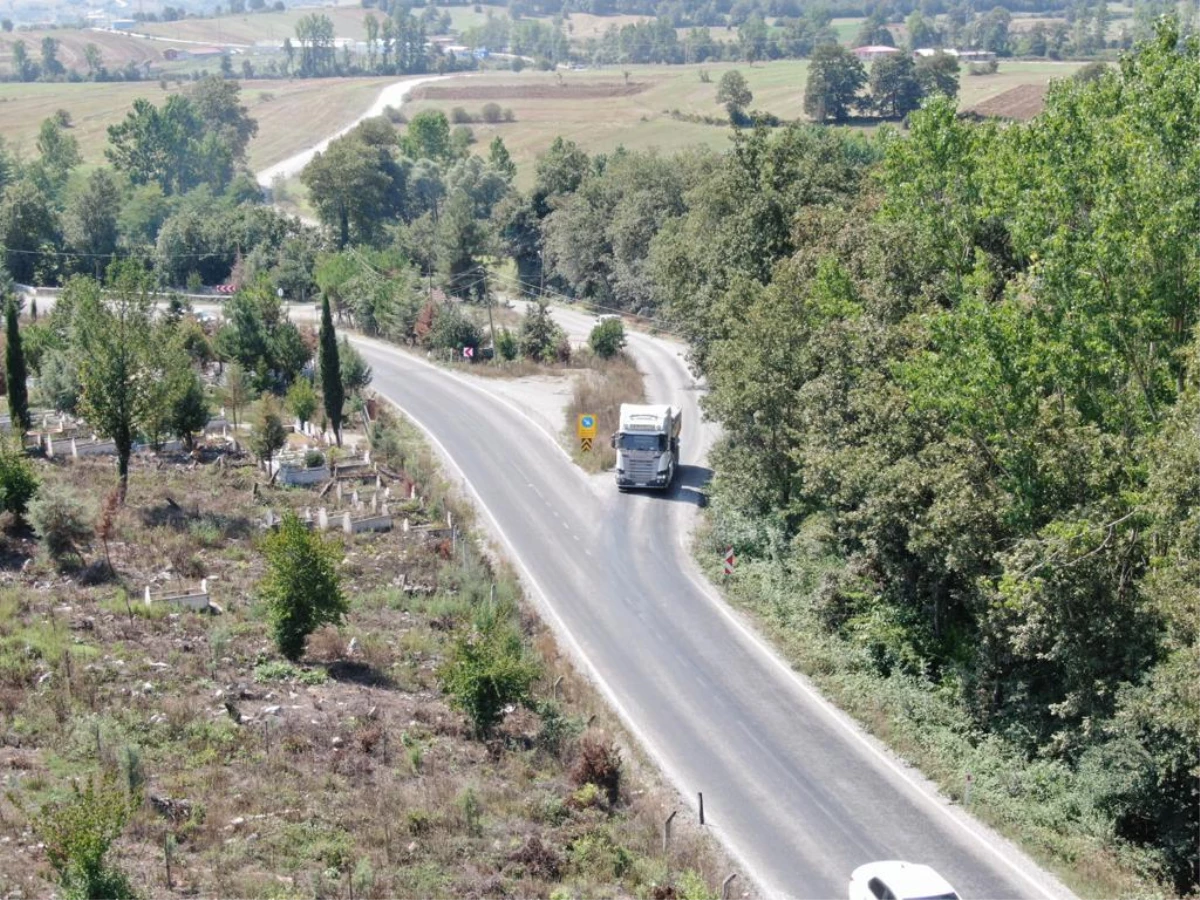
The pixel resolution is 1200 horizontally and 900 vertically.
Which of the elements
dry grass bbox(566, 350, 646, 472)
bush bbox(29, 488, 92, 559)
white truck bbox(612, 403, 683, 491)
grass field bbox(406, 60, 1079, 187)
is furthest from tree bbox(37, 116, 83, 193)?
bush bbox(29, 488, 92, 559)

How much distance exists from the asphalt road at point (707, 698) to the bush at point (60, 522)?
12522 mm

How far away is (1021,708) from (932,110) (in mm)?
17654

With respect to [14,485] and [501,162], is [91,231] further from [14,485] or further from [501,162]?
[14,485]

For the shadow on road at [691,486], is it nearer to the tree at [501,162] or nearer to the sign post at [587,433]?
the sign post at [587,433]

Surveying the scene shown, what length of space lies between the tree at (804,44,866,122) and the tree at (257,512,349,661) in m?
123

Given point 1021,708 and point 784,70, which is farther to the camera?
point 784,70

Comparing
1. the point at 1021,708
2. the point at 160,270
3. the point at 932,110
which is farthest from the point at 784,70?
the point at 1021,708

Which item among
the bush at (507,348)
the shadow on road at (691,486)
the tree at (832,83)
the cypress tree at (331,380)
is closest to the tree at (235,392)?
the cypress tree at (331,380)

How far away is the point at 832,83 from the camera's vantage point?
5551 inches

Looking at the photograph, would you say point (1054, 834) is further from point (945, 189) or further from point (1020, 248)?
point (945, 189)

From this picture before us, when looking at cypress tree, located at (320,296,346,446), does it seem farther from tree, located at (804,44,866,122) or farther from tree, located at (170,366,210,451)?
tree, located at (804,44,866,122)

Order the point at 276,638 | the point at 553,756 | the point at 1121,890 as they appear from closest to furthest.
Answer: the point at 1121,890
the point at 553,756
the point at 276,638

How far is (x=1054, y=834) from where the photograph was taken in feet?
77.6

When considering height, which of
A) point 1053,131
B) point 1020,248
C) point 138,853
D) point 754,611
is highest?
point 1053,131
